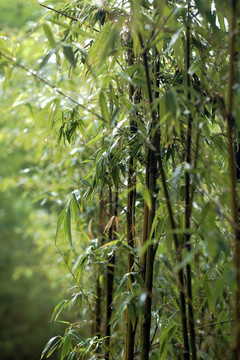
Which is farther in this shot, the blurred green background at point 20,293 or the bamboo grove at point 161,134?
the blurred green background at point 20,293

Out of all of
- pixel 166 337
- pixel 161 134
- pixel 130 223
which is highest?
→ pixel 161 134

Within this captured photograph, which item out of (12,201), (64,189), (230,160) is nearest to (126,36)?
(230,160)

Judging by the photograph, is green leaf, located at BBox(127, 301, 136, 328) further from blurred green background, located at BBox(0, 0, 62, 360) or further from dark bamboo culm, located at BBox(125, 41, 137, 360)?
blurred green background, located at BBox(0, 0, 62, 360)

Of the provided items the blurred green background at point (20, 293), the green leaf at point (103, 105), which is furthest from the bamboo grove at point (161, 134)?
the blurred green background at point (20, 293)

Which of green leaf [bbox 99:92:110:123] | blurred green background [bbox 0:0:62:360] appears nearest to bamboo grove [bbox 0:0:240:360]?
green leaf [bbox 99:92:110:123]

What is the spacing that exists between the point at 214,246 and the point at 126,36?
630 millimetres

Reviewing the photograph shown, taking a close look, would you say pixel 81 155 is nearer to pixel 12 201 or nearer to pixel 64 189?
pixel 64 189

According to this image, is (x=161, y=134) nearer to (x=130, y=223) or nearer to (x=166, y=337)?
(x=130, y=223)

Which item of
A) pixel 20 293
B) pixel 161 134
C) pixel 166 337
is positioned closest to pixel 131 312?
pixel 166 337

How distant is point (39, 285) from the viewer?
4.51 m

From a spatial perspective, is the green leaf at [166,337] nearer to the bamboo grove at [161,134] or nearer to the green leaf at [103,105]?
the bamboo grove at [161,134]

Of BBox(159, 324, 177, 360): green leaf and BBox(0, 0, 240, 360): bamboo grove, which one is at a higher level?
BBox(0, 0, 240, 360): bamboo grove

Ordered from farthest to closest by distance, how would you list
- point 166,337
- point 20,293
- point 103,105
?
point 20,293
point 166,337
point 103,105

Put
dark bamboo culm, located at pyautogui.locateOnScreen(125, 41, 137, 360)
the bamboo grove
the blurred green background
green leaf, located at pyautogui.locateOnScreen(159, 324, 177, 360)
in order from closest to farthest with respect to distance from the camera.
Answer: the bamboo grove → green leaf, located at pyautogui.locateOnScreen(159, 324, 177, 360) → dark bamboo culm, located at pyautogui.locateOnScreen(125, 41, 137, 360) → the blurred green background
